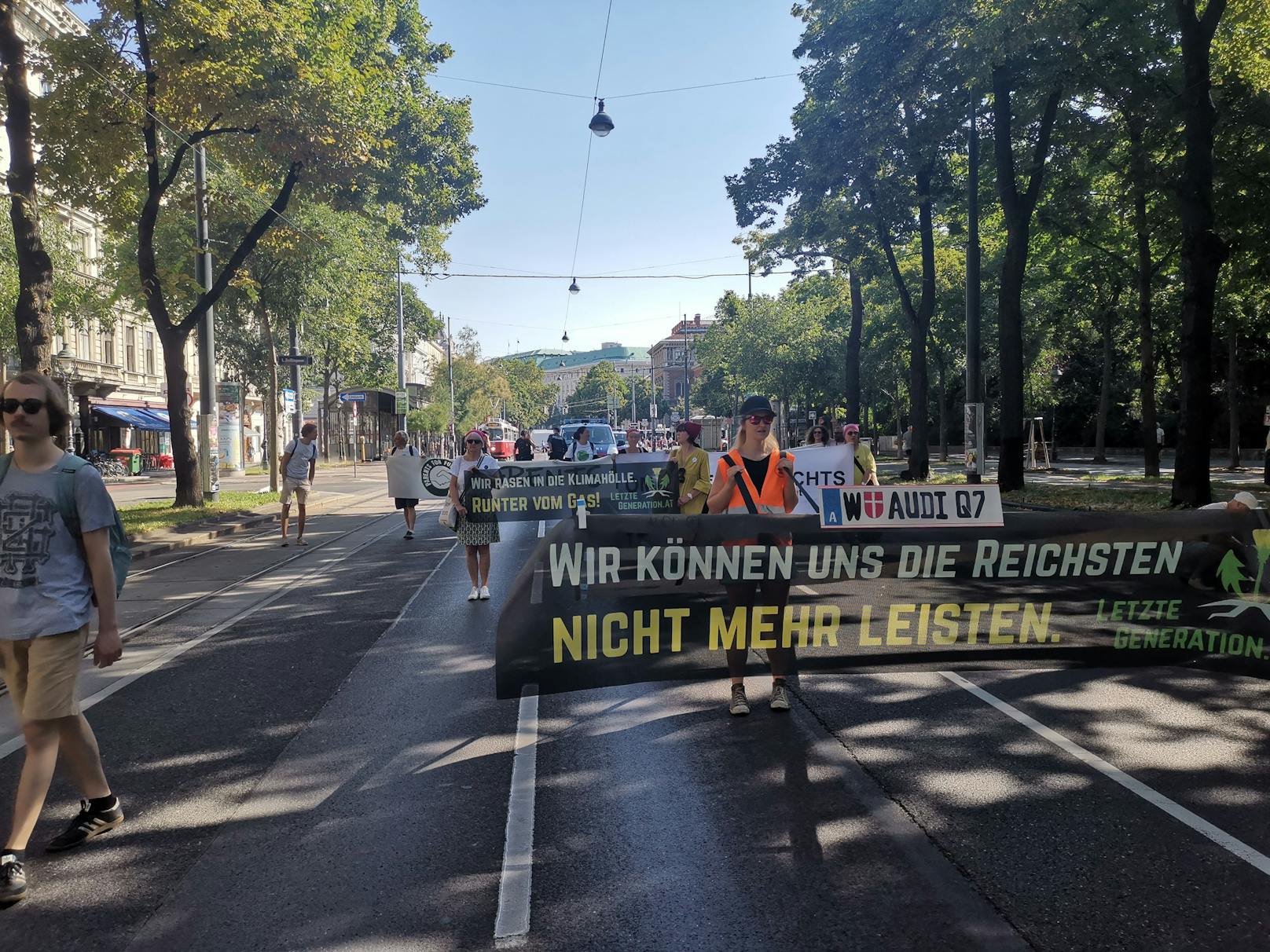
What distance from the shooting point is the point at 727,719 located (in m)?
5.93

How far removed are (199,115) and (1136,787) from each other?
18370mm

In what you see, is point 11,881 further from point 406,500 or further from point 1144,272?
point 1144,272

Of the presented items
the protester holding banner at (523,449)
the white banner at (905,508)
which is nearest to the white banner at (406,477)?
the protester holding banner at (523,449)

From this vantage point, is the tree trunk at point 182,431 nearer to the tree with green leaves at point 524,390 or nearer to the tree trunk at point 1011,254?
the tree trunk at point 1011,254

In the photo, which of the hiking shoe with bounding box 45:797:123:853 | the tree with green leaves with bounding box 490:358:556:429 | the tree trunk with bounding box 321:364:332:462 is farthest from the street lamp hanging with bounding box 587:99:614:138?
the tree with green leaves with bounding box 490:358:556:429

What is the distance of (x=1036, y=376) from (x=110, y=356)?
42572 millimetres

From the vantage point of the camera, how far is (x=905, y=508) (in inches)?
217

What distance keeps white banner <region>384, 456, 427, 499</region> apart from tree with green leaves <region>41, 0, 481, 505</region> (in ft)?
21.0

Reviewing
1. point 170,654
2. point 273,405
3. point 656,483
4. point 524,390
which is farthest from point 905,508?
point 524,390

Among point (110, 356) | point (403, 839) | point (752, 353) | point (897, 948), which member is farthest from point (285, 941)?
point (752, 353)

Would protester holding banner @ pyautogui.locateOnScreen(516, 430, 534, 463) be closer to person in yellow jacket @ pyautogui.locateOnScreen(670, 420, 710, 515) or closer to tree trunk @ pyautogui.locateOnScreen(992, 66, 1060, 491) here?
tree trunk @ pyautogui.locateOnScreen(992, 66, 1060, 491)

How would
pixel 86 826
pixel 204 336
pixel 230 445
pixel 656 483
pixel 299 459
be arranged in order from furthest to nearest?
1. pixel 230 445
2. pixel 204 336
3. pixel 299 459
4. pixel 656 483
5. pixel 86 826

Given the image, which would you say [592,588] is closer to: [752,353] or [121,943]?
[121,943]

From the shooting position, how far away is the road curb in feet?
49.1
